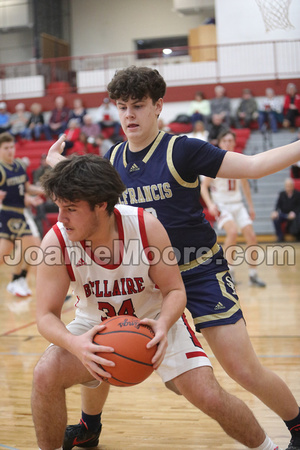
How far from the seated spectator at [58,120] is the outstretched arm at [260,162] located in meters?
14.6

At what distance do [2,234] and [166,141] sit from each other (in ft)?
16.0

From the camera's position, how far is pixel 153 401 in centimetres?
382

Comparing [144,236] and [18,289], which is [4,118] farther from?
[144,236]

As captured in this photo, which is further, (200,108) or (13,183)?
(200,108)

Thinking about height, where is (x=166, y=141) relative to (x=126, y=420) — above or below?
above

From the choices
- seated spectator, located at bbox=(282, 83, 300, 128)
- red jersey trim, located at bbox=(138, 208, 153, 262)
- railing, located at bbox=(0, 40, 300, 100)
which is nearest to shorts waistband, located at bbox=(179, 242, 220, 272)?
red jersey trim, located at bbox=(138, 208, 153, 262)

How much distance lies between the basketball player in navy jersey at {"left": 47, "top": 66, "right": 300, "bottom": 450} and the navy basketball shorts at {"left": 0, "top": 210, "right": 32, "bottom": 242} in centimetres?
465

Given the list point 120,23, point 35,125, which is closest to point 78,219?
point 35,125

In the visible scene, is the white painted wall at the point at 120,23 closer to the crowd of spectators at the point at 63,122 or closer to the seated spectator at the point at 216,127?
the crowd of spectators at the point at 63,122

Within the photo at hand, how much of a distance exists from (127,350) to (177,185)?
98 cm

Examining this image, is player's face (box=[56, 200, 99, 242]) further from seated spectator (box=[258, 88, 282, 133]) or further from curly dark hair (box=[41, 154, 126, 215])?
seated spectator (box=[258, 88, 282, 133])

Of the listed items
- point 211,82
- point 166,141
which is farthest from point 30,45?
point 166,141

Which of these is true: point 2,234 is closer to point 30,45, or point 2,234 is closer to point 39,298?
point 39,298

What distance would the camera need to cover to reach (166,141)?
3016mm
